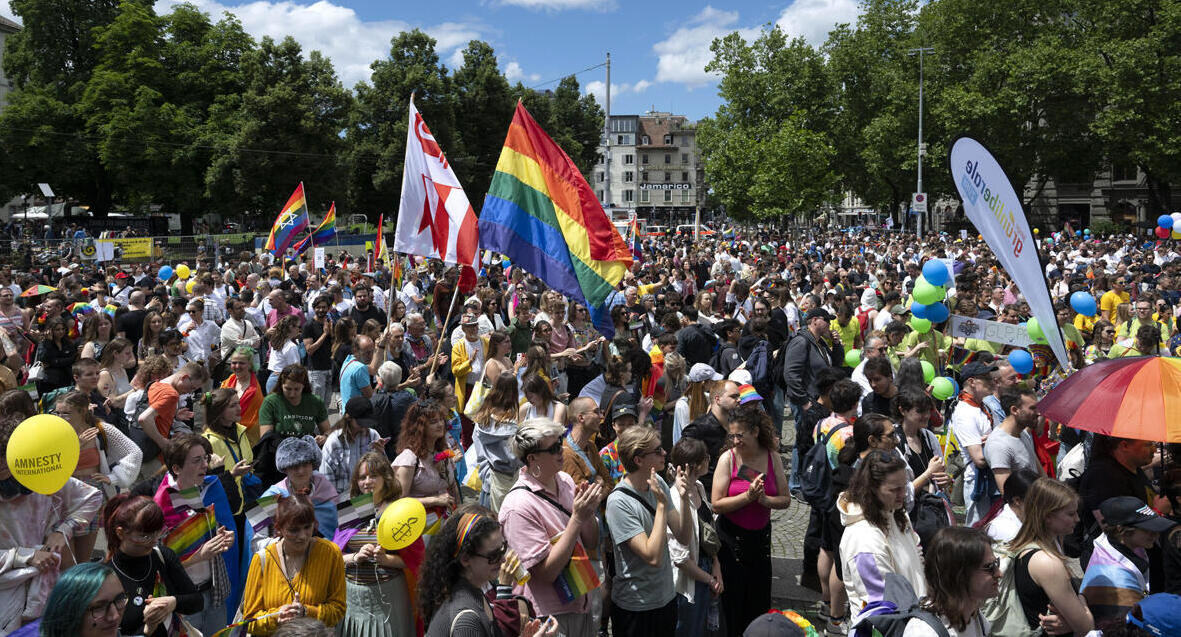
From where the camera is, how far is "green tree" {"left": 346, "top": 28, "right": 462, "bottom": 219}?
44062 mm

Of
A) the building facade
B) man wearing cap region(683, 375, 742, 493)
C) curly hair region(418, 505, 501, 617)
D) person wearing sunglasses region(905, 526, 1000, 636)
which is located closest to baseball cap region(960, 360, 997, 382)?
man wearing cap region(683, 375, 742, 493)

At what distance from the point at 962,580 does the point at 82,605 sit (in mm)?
3079

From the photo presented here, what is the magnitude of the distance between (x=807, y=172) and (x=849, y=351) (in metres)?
29.8

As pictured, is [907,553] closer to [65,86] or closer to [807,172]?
[807,172]

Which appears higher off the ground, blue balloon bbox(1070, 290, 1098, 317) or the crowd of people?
blue balloon bbox(1070, 290, 1098, 317)

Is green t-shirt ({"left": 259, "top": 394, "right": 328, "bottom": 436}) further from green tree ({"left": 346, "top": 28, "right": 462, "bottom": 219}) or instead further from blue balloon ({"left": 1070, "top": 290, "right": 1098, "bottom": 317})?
green tree ({"left": 346, "top": 28, "right": 462, "bottom": 219})

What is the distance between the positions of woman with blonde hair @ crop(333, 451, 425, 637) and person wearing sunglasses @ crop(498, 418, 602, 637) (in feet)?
1.92

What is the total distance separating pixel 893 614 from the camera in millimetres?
3123

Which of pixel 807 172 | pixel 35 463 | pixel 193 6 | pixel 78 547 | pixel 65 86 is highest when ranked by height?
pixel 193 6

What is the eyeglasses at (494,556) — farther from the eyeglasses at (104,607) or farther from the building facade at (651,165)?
the building facade at (651,165)

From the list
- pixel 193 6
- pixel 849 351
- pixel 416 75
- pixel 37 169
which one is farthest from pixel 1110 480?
pixel 193 6

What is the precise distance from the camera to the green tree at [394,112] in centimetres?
4406

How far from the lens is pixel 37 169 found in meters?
40.9

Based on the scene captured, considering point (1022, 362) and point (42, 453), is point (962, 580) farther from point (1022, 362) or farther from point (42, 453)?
point (1022, 362)
